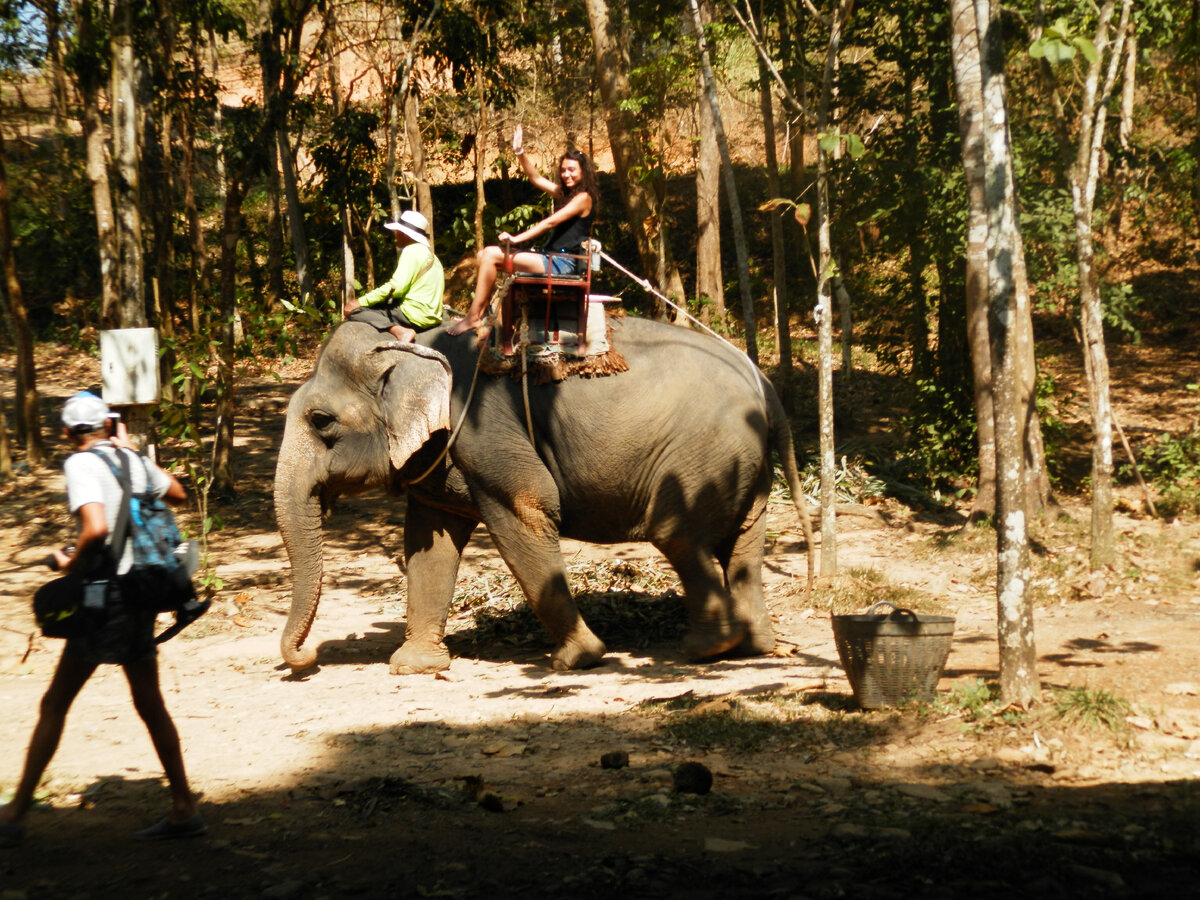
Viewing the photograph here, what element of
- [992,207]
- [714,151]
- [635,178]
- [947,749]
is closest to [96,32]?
[635,178]

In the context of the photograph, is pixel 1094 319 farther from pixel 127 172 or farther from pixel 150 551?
pixel 127 172

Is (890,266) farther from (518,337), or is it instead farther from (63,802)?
(63,802)

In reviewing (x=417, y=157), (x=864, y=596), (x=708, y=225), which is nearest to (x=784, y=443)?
(x=864, y=596)

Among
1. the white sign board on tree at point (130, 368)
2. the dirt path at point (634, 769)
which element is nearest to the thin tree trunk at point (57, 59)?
the white sign board on tree at point (130, 368)

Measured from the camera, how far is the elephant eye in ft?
27.5

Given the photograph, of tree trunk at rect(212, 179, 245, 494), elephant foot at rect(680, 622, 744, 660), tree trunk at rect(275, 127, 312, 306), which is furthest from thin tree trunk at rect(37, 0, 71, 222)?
elephant foot at rect(680, 622, 744, 660)

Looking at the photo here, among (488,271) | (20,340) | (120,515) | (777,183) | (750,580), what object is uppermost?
(777,183)

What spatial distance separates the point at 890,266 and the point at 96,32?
1810cm

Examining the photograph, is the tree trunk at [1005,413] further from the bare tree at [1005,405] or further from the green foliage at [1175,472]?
the green foliage at [1175,472]

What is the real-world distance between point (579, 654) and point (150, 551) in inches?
156

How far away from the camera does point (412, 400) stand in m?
8.19

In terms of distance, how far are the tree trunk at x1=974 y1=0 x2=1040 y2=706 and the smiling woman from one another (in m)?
3.04

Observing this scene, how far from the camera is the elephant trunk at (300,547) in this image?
8031 mm

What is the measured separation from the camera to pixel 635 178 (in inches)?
592
